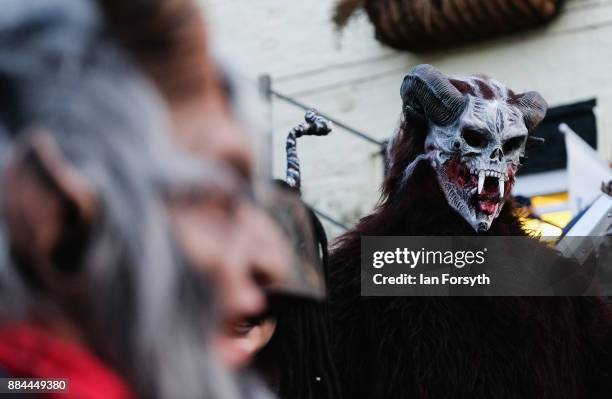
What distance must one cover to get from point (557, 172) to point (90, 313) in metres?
5.49

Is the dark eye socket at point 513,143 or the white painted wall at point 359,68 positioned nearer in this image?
the dark eye socket at point 513,143

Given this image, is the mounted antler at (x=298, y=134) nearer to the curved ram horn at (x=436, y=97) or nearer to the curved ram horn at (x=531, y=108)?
the curved ram horn at (x=436, y=97)

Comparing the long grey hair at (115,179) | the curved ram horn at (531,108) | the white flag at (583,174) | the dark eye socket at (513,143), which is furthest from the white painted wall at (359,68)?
the long grey hair at (115,179)

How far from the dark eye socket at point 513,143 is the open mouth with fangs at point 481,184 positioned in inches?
2.3

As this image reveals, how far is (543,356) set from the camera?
9.84ft

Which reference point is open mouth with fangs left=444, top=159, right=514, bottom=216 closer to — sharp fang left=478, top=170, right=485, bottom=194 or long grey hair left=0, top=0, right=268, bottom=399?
sharp fang left=478, top=170, right=485, bottom=194

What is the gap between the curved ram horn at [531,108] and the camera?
3.34 metres

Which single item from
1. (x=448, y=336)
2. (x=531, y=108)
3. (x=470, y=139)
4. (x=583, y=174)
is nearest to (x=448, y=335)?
(x=448, y=336)

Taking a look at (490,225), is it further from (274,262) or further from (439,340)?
(274,262)

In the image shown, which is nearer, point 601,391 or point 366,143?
point 601,391

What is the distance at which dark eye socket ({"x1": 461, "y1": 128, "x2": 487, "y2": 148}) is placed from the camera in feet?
10.5

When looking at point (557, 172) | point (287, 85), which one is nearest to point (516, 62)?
point (557, 172)

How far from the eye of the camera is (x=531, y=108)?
11.0 feet
